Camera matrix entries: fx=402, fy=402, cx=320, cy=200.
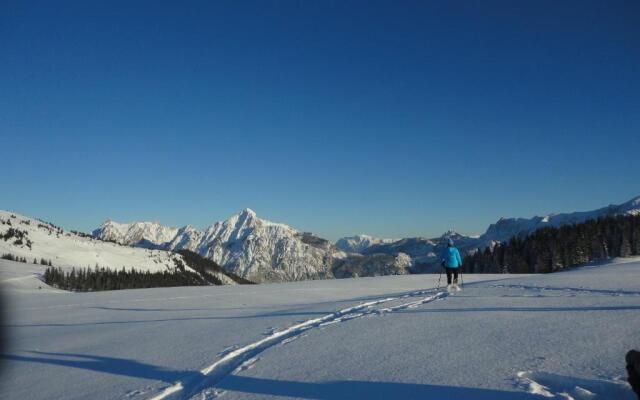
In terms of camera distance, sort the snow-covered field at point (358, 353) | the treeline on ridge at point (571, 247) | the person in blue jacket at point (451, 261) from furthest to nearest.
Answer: the treeline on ridge at point (571, 247) < the person in blue jacket at point (451, 261) < the snow-covered field at point (358, 353)

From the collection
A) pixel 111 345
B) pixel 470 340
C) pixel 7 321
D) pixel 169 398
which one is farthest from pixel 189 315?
pixel 470 340

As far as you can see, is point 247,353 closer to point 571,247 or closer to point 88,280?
point 571,247

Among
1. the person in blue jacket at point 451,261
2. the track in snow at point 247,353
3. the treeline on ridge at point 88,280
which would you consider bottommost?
the treeline on ridge at point 88,280

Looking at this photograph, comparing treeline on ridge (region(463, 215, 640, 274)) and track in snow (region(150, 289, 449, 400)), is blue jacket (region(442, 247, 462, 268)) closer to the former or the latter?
track in snow (region(150, 289, 449, 400))

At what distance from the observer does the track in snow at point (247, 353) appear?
785cm

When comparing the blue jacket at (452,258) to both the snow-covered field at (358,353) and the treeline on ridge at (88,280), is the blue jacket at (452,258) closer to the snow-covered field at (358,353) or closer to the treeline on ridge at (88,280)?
the snow-covered field at (358,353)

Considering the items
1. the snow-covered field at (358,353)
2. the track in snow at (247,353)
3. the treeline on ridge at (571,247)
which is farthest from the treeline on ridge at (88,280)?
the track in snow at (247,353)

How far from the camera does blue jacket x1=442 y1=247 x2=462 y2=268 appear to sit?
904 inches

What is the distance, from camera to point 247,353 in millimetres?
10312

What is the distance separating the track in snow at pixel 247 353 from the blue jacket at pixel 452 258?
5.95m

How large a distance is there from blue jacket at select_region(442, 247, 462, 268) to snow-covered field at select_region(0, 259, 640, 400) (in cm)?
592

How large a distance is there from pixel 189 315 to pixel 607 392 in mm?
16666

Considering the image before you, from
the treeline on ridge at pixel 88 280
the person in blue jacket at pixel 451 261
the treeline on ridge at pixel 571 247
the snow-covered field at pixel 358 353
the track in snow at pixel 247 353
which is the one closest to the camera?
the snow-covered field at pixel 358 353

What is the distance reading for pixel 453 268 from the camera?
75.5 feet
